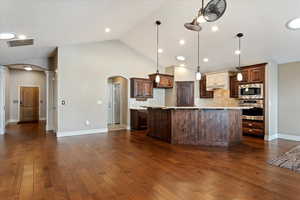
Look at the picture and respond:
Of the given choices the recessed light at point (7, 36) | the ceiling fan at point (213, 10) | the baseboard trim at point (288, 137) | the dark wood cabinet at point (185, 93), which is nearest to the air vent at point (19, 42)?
the recessed light at point (7, 36)

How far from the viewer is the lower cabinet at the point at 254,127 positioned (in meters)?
6.13

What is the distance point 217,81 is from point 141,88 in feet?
9.86

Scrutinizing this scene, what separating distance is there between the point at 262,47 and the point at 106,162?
522 cm

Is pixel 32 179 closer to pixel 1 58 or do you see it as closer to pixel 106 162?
pixel 106 162

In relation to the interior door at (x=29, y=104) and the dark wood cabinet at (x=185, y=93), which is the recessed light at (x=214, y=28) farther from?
the interior door at (x=29, y=104)

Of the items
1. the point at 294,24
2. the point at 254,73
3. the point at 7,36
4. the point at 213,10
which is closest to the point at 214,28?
the point at 294,24

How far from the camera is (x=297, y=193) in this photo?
2.54m

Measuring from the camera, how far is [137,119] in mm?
7680

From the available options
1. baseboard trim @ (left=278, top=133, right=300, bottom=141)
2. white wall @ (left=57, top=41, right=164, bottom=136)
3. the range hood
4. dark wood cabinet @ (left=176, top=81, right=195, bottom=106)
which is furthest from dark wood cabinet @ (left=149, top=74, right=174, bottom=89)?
baseboard trim @ (left=278, top=133, right=300, bottom=141)

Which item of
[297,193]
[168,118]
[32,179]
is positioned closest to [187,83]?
[168,118]

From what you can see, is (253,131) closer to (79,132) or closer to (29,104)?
(79,132)

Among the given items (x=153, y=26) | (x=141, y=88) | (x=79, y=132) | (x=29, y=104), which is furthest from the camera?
(x=29, y=104)

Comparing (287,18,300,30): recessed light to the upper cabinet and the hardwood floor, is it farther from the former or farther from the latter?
the hardwood floor

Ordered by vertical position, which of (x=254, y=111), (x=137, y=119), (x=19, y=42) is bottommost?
(x=137, y=119)
